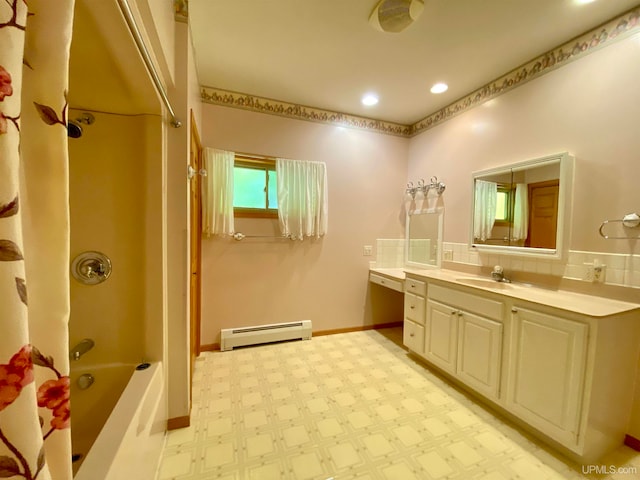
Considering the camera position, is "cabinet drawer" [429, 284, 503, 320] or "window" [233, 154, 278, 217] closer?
"cabinet drawer" [429, 284, 503, 320]

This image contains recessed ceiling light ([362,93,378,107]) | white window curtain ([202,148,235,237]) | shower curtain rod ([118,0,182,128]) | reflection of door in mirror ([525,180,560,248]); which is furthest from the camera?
A: recessed ceiling light ([362,93,378,107])

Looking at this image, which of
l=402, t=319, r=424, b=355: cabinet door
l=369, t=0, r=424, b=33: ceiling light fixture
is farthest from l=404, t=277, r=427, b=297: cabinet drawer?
l=369, t=0, r=424, b=33: ceiling light fixture

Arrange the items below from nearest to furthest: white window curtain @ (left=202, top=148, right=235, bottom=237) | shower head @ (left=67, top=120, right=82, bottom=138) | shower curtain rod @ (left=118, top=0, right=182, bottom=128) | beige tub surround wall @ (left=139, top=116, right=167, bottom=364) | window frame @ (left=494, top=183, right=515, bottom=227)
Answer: shower curtain rod @ (left=118, top=0, right=182, bottom=128) < shower head @ (left=67, top=120, right=82, bottom=138) < beige tub surround wall @ (left=139, top=116, right=167, bottom=364) < window frame @ (left=494, top=183, right=515, bottom=227) < white window curtain @ (left=202, top=148, right=235, bottom=237)

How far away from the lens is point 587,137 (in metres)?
1.77

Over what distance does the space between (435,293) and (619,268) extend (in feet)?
3.67

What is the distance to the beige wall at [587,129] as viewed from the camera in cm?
160

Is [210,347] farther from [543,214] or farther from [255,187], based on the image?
[543,214]

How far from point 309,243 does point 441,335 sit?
1589mm

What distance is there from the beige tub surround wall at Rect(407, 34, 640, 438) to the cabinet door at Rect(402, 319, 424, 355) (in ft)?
2.86

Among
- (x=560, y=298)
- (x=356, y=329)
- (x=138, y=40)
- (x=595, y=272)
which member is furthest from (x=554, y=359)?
(x=138, y=40)

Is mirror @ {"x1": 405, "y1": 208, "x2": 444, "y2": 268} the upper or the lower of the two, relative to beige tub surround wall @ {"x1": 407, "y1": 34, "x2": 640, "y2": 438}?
lower

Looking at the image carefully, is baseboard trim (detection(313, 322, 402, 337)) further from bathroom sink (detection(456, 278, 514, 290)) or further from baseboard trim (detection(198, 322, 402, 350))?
bathroom sink (detection(456, 278, 514, 290))

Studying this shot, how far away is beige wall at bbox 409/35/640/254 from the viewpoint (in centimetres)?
160

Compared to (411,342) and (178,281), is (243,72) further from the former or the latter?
(411,342)
